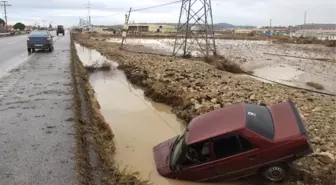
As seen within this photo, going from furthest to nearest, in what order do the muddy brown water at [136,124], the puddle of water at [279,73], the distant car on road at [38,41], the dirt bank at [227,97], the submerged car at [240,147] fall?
the distant car on road at [38,41]
the puddle of water at [279,73]
the muddy brown water at [136,124]
the dirt bank at [227,97]
the submerged car at [240,147]

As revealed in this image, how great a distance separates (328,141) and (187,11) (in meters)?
20.3

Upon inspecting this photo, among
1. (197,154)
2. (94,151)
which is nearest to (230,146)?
(197,154)

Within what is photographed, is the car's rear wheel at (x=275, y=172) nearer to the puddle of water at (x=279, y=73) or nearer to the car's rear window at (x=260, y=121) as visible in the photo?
the car's rear window at (x=260, y=121)

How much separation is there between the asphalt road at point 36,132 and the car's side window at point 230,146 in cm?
266

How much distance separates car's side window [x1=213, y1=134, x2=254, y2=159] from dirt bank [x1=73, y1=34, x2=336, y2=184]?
4.27 feet

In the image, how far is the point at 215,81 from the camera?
53.2 feet

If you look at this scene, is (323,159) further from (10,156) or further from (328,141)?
(10,156)

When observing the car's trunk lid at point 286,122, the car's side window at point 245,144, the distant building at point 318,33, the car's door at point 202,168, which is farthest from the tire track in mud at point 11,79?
the distant building at point 318,33

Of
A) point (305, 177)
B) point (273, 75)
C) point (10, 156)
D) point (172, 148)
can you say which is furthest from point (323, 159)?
point (273, 75)

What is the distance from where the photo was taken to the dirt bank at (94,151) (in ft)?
20.1

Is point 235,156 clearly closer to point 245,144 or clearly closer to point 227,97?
point 245,144

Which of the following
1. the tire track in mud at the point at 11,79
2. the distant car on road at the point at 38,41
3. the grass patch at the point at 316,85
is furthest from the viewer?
the distant car on road at the point at 38,41

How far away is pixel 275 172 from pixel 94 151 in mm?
3681

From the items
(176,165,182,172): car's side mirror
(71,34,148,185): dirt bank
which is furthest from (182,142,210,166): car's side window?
(71,34,148,185): dirt bank
